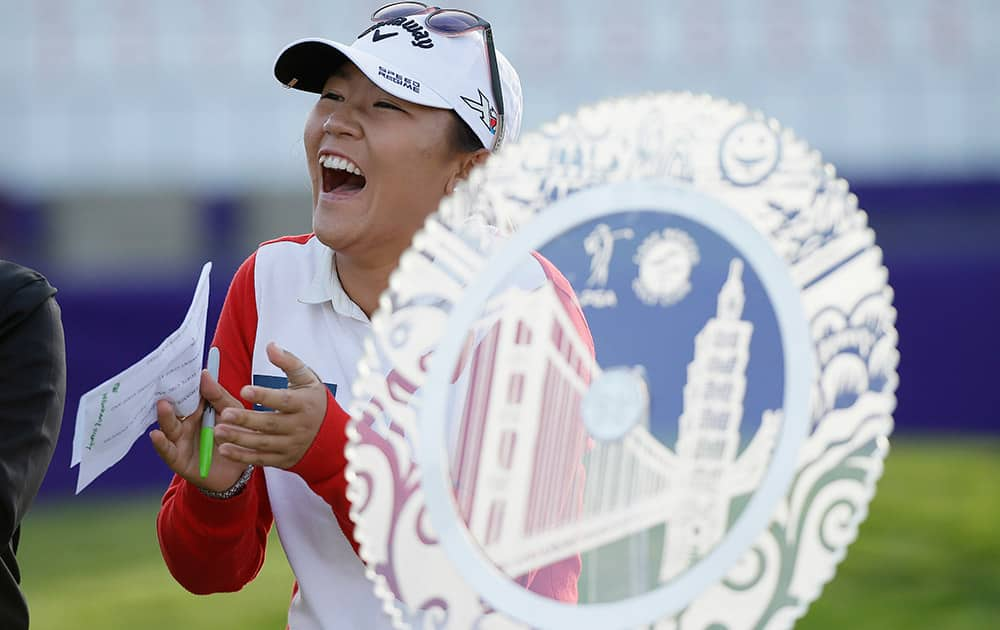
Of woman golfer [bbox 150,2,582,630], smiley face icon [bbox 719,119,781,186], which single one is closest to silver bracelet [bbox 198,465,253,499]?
woman golfer [bbox 150,2,582,630]

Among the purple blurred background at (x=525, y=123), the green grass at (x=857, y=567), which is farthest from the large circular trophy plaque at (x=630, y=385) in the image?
the purple blurred background at (x=525, y=123)

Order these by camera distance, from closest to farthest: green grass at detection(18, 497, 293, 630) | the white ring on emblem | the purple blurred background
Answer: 1. the white ring on emblem
2. green grass at detection(18, 497, 293, 630)
3. the purple blurred background

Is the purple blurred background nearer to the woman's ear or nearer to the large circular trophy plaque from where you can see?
the woman's ear

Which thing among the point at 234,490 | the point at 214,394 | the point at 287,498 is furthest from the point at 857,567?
the point at 214,394

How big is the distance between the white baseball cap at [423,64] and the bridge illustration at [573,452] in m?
0.30

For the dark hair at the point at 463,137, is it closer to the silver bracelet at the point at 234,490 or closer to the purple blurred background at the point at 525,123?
the silver bracelet at the point at 234,490

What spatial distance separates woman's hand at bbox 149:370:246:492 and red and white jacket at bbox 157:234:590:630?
0.20 feet

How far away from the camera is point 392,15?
1.39 m

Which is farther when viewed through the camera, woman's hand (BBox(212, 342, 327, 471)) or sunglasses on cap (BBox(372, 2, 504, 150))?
sunglasses on cap (BBox(372, 2, 504, 150))

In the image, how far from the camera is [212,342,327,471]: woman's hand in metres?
1.16

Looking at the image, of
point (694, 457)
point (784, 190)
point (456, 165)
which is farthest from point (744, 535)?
point (456, 165)

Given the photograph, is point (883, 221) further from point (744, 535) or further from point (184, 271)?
point (744, 535)

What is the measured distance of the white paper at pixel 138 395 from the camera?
1.19 metres

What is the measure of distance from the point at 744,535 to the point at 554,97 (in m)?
5.60
